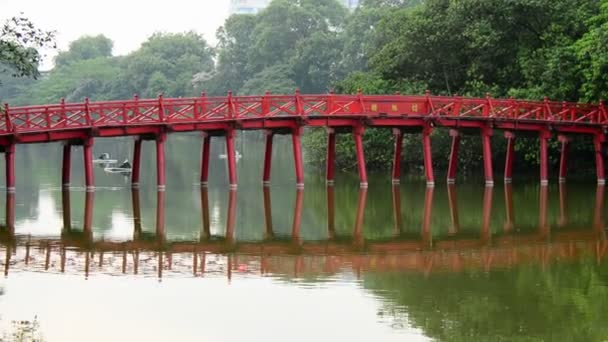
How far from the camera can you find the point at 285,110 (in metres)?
43.3

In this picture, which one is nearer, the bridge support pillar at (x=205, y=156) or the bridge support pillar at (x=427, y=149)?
the bridge support pillar at (x=427, y=149)

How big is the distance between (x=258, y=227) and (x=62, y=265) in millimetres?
8943

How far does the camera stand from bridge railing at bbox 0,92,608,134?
40.1m

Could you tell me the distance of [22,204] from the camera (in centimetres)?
3816

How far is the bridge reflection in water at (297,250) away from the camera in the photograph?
23953mm

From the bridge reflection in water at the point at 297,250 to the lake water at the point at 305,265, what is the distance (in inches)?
2.3

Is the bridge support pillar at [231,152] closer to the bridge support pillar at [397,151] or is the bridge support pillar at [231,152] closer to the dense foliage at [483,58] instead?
the bridge support pillar at [397,151]

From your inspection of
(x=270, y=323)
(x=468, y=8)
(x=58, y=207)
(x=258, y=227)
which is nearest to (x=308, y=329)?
(x=270, y=323)

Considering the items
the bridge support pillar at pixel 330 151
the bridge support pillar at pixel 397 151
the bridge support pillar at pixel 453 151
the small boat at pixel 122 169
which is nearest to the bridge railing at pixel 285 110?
the bridge support pillar at pixel 453 151

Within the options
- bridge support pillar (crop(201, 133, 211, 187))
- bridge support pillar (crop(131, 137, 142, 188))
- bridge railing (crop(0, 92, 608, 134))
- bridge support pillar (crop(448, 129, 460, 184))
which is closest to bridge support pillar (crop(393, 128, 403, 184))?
bridge support pillar (crop(448, 129, 460, 184))

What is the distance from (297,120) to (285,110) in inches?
23.3

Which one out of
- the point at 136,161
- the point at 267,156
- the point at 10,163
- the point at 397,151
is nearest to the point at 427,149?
the point at 397,151

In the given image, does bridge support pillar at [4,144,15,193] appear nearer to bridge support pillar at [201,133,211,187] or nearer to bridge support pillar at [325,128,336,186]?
bridge support pillar at [201,133,211,187]

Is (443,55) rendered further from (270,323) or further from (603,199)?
(270,323)
